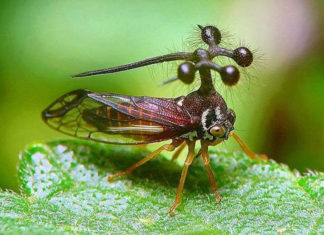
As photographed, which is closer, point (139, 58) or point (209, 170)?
point (209, 170)

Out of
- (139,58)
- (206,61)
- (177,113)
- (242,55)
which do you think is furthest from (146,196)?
(139,58)

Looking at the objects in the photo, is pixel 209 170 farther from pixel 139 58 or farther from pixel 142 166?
pixel 139 58

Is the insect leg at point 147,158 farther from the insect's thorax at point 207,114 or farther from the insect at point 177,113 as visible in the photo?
the insect's thorax at point 207,114

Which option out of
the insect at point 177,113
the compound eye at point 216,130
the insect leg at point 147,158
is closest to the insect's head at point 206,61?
the insect at point 177,113

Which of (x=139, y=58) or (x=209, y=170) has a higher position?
(x=139, y=58)

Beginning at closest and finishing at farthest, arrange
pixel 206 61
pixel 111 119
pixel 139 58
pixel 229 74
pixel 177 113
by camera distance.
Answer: pixel 229 74 → pixel 206 61 → pixel 177 113 → pixel 111 119 → pixel 139 58
